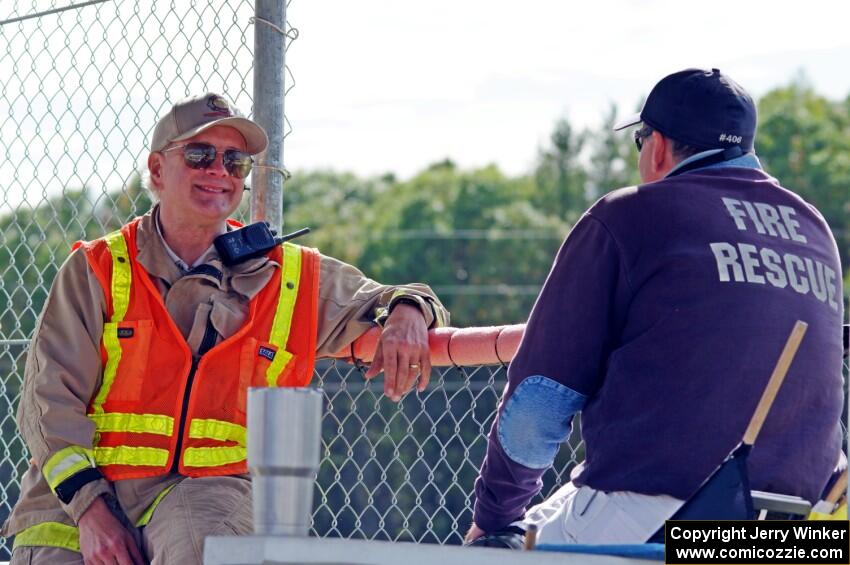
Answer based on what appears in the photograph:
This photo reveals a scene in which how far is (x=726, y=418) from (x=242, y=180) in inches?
78.5

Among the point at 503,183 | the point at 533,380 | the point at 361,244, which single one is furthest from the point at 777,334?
the point at 503,183

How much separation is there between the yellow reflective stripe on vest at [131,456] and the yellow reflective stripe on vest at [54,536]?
21 centimetres

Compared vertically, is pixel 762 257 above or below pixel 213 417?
above

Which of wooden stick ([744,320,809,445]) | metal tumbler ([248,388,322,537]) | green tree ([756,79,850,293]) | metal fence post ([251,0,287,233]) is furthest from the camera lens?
green tree ([756,79,850,293])

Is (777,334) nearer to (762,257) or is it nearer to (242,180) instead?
(762,257)

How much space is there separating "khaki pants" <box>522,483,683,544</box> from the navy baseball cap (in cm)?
86

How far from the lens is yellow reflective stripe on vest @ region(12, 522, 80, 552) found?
4.09 m

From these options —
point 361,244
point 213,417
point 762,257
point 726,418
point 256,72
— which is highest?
point 256,72

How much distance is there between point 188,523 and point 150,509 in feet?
0.61

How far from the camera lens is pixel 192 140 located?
14.6 ft

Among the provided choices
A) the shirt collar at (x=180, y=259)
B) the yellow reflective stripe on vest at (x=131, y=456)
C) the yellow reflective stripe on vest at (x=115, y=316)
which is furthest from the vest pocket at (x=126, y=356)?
the shirt collar at (x=180, y=259)

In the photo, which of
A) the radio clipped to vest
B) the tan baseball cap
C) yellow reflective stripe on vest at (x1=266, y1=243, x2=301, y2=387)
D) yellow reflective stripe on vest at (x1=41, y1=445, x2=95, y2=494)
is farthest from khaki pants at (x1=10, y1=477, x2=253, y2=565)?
the tan baseball cap

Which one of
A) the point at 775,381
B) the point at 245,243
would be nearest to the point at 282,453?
the point at 775,381

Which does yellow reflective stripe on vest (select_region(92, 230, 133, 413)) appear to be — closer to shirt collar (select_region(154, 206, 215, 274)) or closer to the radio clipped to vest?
shirt collar (select_region(154, 206, 215, 274))
